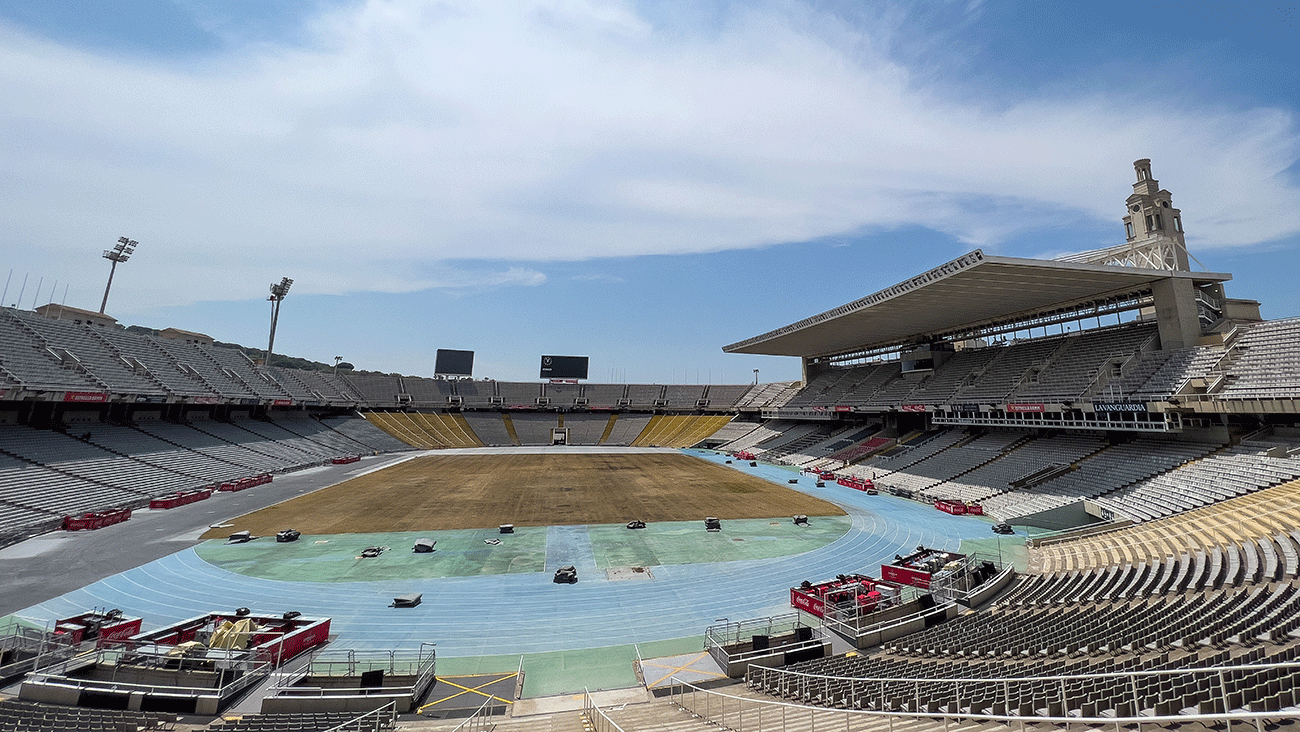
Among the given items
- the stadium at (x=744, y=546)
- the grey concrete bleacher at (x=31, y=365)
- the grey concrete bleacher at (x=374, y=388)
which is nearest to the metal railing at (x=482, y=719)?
the stadium at (x=744, y=546)

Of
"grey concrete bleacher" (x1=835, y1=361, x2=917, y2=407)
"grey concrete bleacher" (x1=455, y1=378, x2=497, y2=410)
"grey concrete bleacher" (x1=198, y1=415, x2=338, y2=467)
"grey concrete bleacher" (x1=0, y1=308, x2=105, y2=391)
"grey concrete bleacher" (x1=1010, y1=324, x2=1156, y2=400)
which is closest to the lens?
"grey concrete bleacher" (x1=0, y1=308, x2=105, y2=391)

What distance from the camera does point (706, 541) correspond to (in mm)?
28016

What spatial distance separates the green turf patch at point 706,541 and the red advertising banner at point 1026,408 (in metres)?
16.9

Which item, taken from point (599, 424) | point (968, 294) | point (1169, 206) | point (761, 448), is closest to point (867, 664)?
point (968, 294)

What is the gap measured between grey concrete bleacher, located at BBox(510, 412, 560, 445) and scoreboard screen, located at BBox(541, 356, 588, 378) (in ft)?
26.6

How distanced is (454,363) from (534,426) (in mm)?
19597

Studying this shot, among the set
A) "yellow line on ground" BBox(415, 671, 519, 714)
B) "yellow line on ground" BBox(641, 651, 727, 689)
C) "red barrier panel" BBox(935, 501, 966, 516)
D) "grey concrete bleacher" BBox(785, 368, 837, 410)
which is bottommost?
"yellow line on ground" BBox(415, 671, 519, 714)

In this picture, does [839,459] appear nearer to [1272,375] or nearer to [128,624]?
[1272,375]

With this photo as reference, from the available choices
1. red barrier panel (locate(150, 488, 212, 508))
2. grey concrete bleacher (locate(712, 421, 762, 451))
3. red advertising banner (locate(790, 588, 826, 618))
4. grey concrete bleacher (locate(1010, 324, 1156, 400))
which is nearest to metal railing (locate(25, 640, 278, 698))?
red advertising banner (locate(790, 588, 826, 618))

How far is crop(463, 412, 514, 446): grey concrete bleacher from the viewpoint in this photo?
8318cm

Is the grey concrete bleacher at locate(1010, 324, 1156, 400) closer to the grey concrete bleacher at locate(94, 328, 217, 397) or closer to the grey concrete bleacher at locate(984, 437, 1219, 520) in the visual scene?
the grey concrete bleacher at locate(984, 437, 1219, 520)

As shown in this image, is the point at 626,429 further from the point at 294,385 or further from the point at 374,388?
the point at 294,385

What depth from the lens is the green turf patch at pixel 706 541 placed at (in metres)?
25.2

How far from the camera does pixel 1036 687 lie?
9.80 m
